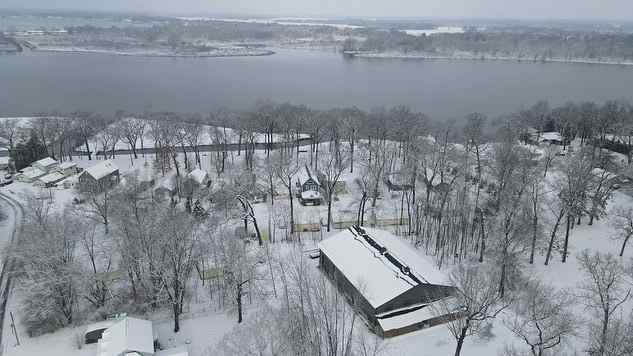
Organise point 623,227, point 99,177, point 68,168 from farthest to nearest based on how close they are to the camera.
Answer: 1. point 68,168
2. point 99,177
3. point 623,227

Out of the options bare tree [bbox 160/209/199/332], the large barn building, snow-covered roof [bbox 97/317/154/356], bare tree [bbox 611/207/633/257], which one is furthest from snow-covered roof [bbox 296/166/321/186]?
bare tree [bbox 611/207/633/257]

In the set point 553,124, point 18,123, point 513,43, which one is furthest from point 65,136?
point 513,43

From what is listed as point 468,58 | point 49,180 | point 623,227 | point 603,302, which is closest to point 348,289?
point 603,302

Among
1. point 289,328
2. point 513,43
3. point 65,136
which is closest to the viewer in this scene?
point 289,328

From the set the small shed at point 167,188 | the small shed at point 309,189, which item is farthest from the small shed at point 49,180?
the small shed at point 309,189

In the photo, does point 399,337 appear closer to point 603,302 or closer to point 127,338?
point 603,302

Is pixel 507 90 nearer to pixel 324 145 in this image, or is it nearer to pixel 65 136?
pixel 324 145
